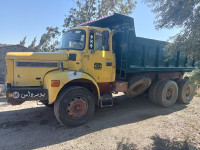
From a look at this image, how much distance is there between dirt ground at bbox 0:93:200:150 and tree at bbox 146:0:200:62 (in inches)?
82.8

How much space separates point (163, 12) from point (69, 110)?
3636 mm

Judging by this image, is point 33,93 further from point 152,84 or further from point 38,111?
point 152,84

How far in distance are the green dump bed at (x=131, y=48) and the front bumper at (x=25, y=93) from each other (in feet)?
8.82

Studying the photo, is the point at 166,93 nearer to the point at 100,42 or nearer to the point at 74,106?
the point at 100,42

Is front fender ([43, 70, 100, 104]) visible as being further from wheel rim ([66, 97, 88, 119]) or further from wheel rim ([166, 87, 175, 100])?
wheel rim ([166, 87, 175, 100])

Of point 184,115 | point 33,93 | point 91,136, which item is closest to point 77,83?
point 33,93

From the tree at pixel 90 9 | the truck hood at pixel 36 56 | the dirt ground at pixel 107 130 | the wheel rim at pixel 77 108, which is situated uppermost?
the tree at pixel 90 9

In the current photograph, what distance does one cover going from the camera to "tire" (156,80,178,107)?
242 inches

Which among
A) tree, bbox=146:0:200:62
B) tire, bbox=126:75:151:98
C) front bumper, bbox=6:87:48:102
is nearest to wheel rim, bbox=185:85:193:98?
tire, bbox=126:75:151:98

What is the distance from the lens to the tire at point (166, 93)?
614 centimetres

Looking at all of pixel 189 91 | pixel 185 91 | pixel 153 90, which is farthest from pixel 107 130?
pixel 189 91

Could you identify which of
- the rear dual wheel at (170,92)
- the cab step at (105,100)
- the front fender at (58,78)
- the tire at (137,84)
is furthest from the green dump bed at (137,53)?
the front fender at (58,78)

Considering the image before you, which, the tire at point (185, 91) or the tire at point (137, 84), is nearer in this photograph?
the tire at point (137, 84)

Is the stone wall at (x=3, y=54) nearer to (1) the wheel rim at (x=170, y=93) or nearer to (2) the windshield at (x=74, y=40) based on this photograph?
(2) the windshield at (x=74, y=40)
